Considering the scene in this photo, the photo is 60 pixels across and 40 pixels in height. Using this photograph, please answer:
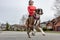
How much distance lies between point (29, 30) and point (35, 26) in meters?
0.62

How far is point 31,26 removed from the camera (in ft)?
25.4

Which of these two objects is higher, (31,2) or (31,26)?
(31,2)

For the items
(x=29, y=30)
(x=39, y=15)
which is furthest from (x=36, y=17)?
(x=29, y=30)

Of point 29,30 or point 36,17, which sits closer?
point 36,17

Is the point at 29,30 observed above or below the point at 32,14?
below

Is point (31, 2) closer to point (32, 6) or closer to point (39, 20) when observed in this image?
point (32, 6)

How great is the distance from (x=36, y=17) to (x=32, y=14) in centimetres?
16

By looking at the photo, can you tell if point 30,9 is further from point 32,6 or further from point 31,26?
point 31,26

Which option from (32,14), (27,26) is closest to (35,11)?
(32,14)

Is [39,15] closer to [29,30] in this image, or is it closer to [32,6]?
[32,6]

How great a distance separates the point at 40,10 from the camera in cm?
746

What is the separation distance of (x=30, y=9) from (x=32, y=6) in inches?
4.5

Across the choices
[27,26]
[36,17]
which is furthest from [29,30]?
[36,17]

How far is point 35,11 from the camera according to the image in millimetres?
7469
